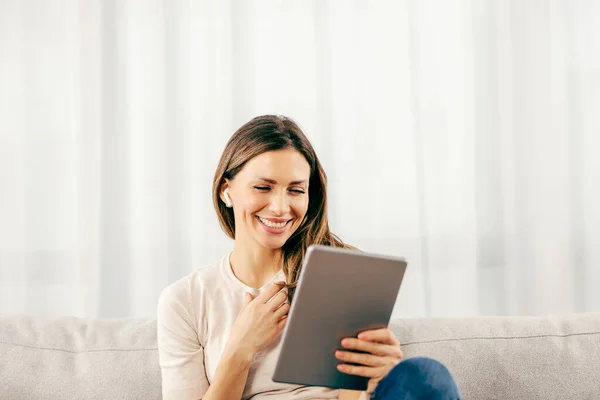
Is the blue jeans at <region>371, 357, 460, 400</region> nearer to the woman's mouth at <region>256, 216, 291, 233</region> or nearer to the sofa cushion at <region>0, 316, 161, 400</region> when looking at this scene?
the woman's mouth at <region>256, 216, 291, 233</region>

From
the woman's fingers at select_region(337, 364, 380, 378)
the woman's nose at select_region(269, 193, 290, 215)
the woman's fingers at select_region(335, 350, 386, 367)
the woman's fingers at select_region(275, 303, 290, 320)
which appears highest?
the woman's nose at select_region(269, 193, 290, 215)

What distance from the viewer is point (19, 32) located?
241cm

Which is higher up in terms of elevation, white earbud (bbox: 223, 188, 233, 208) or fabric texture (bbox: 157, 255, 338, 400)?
white earbud (bbox: 223, 188, 233, 208)

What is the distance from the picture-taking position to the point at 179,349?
1.54 m

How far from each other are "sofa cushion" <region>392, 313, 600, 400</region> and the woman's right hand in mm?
362

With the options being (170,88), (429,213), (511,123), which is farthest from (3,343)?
(511,123)

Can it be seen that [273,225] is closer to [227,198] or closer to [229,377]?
[227,198]

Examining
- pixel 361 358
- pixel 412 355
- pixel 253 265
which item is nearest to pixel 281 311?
pixel 253 265

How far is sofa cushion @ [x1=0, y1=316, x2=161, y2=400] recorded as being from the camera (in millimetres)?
1620

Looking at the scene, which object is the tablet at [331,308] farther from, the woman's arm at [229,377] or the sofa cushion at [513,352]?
the sofa cushion at [513,352]

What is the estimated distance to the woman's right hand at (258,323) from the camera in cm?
148

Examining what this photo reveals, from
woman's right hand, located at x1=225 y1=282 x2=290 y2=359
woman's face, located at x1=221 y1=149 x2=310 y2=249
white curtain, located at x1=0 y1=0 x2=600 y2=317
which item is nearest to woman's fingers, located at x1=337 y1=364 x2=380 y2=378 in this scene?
woman's right hand, located at x1=225 y1=282 x2=290 y2=359

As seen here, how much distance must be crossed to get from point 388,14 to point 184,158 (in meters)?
0.85

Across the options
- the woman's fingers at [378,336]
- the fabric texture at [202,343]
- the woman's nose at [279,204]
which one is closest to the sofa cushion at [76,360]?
the fabric texture at [202,343]
